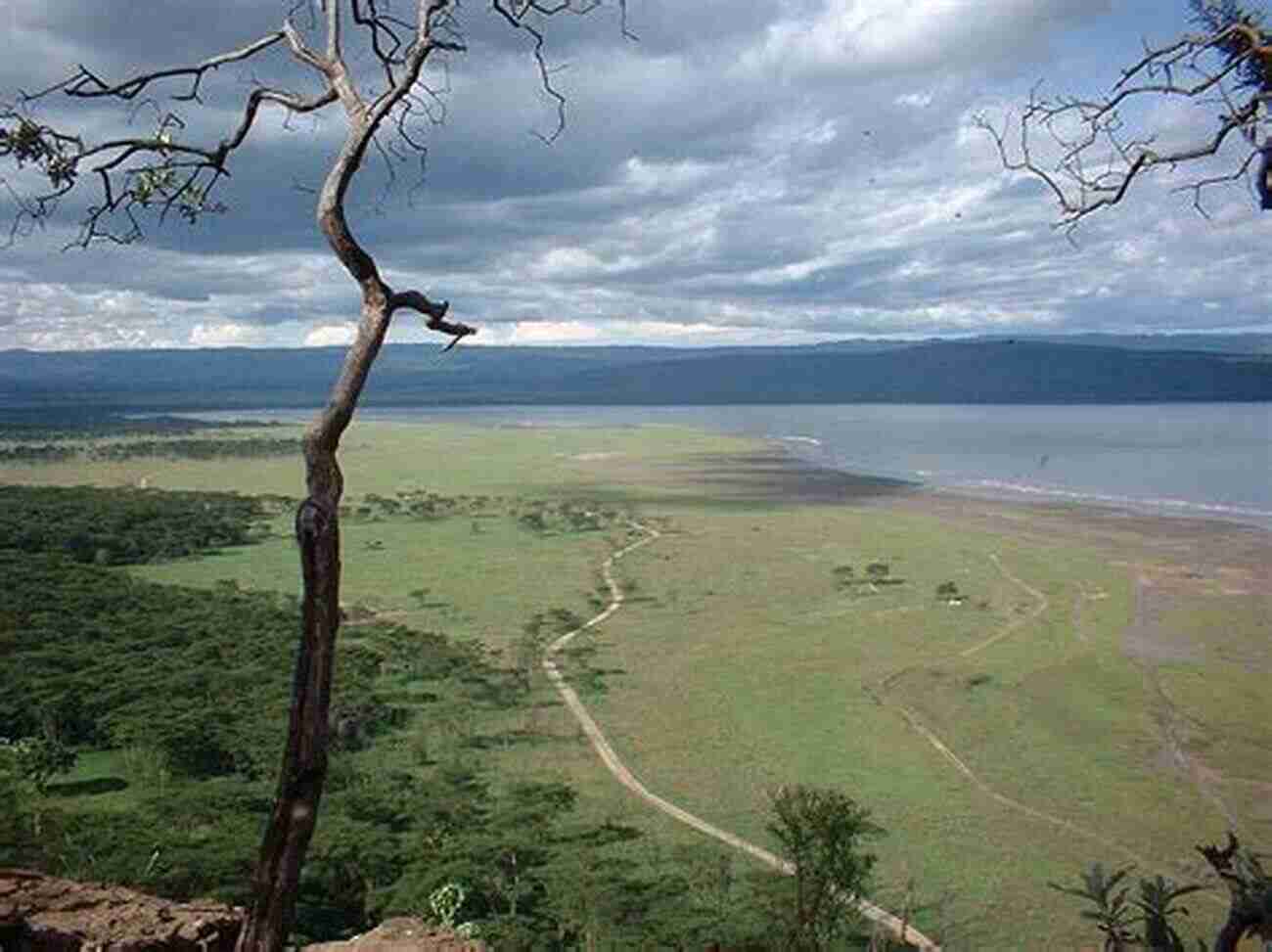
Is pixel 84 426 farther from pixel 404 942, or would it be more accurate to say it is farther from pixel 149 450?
pixel 404 942

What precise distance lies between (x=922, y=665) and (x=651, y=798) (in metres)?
11.9

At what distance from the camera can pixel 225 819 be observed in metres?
23.0

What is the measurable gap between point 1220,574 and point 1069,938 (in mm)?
29320

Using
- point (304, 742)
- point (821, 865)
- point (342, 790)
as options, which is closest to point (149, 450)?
point (342, 790)

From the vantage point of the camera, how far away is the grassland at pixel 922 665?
859 inches

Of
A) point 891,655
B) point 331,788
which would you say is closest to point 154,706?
point 331,788

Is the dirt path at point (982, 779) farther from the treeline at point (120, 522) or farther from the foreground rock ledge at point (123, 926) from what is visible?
the treeline at point (120, 522)

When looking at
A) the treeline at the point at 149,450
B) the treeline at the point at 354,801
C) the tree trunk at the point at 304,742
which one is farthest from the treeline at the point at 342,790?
the treeline at the point at 149,450

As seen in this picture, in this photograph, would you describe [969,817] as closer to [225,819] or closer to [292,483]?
[225,819]

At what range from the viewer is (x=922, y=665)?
33.4 metres

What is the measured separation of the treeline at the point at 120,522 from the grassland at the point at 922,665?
2.71 m

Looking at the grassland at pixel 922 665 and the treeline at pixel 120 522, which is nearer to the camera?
the grassland at pixel 922 665

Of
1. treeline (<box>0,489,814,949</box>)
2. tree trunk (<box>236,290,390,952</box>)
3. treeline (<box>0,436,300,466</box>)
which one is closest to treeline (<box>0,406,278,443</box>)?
treeline (<box>0,436,300,466</box>)

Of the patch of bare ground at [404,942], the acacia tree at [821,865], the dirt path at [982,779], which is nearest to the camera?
the patch of bare ground at [404,942]
